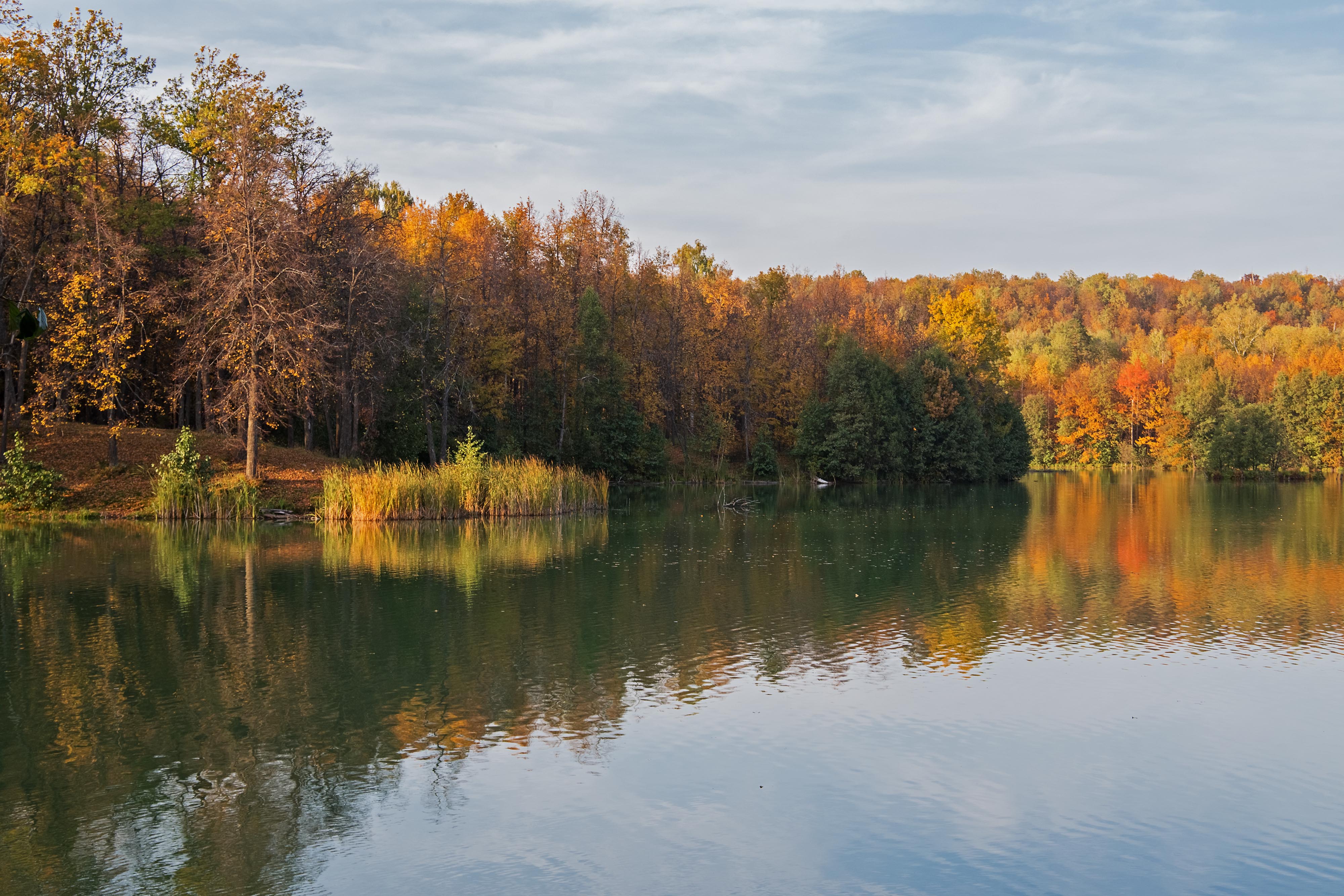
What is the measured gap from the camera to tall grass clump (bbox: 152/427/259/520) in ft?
109

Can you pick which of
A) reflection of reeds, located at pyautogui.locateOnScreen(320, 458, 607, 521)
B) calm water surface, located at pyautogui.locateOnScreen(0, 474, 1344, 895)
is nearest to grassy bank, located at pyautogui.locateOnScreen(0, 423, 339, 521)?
reflection of reeds, located at pyautogui.locateOnScreen(320, 458, 607, 521)

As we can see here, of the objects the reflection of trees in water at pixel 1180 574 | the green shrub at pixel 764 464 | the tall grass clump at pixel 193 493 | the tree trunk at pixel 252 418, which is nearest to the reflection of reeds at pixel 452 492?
the tree trunk at pixel 252 418

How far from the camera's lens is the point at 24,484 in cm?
3300

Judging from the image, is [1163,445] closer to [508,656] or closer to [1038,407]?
[1038,407]

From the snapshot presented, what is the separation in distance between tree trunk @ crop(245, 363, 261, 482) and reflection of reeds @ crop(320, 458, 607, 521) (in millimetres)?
2312

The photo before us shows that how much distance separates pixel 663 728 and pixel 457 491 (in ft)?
79.7

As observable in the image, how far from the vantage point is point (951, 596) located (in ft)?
68.6

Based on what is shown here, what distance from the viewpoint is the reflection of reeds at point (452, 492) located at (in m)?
33.4

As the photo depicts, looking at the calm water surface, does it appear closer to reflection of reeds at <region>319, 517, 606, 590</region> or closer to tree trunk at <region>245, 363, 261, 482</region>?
reflection of reeds at <region>319, 517, 606, 590</region>

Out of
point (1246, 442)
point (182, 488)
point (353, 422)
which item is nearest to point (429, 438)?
point (353, 422)

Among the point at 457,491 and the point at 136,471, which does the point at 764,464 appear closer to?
the point at 457,491

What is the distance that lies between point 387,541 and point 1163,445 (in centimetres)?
8330

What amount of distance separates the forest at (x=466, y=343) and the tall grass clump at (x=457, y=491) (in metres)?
4.14

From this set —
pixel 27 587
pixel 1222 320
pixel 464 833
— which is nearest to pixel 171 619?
pixel 27 587
